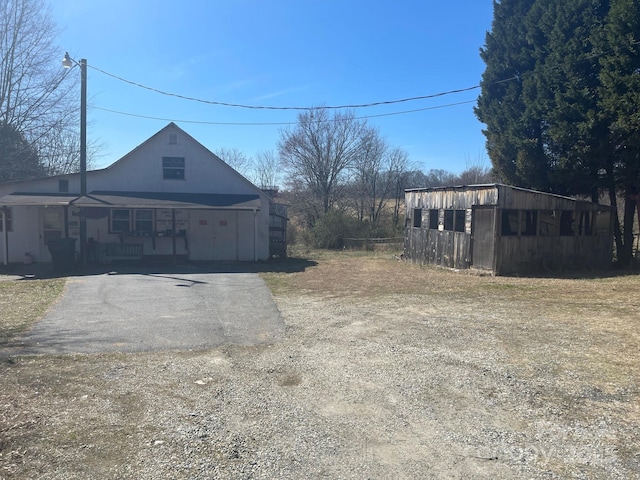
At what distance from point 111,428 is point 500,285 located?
11674mm

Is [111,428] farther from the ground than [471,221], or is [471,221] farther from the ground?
[471,221]

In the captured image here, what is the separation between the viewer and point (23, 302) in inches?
420

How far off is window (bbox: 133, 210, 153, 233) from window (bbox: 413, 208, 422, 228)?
455 inches

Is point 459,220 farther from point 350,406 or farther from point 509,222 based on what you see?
point 350,406

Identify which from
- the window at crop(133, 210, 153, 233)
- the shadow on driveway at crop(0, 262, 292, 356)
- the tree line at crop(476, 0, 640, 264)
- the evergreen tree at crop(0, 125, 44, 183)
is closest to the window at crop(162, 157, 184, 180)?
the window at crop(133, 210, 153, 233)

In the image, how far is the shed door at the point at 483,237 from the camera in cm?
1614

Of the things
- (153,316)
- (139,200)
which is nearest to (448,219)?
(139,200)

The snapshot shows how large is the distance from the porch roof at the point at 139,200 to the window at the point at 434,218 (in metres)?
7.34

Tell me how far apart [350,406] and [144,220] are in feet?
55.7

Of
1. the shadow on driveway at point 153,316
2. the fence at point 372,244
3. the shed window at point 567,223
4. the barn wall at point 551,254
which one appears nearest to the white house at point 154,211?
the shadow on driveway at point 153,316

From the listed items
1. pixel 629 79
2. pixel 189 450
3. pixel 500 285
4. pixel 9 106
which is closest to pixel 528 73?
pixel 629 79

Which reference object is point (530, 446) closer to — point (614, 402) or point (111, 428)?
point (614, 402)

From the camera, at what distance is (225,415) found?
460cm

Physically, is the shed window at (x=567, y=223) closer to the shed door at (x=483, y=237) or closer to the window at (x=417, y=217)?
the shed door at (x=483, y=237)
